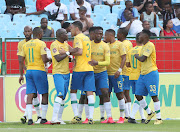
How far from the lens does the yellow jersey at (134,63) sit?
10.6 metres

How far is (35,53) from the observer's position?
10141 mm

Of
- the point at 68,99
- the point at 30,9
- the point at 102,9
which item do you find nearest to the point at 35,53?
the point at 68,99

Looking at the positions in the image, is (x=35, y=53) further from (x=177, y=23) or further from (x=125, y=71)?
(x=177, y=23)

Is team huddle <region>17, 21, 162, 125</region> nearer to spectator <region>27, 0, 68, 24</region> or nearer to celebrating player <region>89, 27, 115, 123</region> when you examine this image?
celebrating player <region>89, 27, 115, 123</region>

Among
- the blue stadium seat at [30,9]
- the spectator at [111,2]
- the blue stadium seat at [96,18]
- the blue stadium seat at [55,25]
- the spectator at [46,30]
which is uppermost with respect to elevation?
→ the spectator at [111,2]

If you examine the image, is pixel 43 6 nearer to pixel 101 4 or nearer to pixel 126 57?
pixel 101 4

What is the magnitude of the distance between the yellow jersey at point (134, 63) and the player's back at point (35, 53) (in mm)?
2000

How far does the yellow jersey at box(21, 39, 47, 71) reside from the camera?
33.2ft

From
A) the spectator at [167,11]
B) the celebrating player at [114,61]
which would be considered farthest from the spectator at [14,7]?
the celebrating player at [114,61]

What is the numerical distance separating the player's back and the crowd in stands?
183 inches

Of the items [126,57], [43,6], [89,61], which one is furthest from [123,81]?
[43,6]

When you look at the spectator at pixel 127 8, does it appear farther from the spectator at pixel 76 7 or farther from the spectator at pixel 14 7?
the spectator at pixel 14 7

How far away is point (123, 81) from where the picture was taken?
11.3 meters

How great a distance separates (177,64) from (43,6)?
18.3 ft
